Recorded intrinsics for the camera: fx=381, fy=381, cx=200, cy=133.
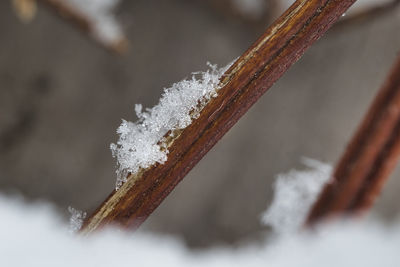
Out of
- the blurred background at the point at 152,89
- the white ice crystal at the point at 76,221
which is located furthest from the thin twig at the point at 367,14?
the white ice crystal at the point at 76,221

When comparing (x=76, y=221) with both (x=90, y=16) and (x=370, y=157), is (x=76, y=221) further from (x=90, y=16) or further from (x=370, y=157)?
(x=90, y=16)

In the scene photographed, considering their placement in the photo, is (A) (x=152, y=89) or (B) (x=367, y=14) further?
(A) (x=152, y=89)

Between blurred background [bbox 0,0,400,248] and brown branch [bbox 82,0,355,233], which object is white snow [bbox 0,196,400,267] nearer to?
brown branch [bbox 82,0,355,233]

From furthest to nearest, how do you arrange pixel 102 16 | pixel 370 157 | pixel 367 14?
pixel 102 16 < pixel 367 14 < pixel 370 157

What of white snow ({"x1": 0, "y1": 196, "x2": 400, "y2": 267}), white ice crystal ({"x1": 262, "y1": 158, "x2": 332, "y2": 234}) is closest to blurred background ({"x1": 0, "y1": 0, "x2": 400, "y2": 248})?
white ice crystal ({"x1": 262, "y1": 158, "x2": 332, "y2": 234})

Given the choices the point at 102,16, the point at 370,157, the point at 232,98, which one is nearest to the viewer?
the point at 232,98

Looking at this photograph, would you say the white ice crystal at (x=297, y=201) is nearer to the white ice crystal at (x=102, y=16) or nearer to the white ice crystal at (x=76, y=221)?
the white ice crystal at (x=76, y=221)

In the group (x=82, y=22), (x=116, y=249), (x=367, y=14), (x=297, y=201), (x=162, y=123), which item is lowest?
(x=116, y=249)

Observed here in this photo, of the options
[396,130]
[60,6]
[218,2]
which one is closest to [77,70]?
[60,6]

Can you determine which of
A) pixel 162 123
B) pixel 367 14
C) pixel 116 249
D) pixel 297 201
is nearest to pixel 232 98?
pixel 162 123

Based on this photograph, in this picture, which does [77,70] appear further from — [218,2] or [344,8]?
[344,8]
